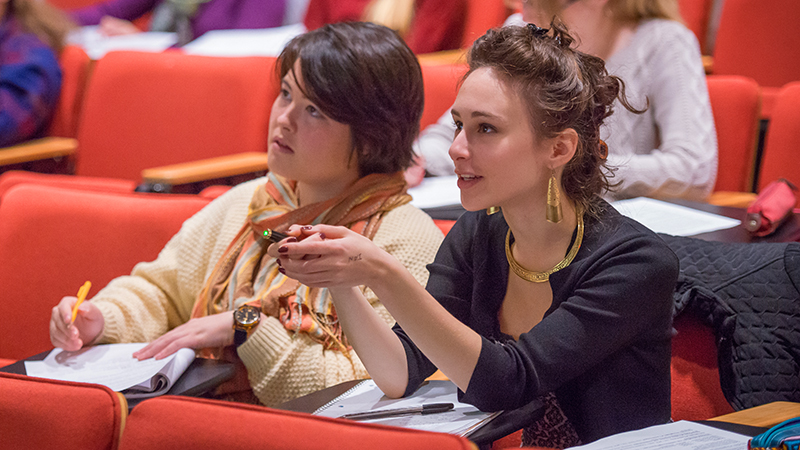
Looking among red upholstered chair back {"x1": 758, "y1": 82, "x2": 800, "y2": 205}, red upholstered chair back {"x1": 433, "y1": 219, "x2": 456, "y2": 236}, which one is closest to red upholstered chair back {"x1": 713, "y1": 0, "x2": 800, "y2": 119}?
red upholstered chair back {"x1": 758, "y1": 82, "x2": 800, "y2": 205}

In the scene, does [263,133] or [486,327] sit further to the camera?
[263,133]

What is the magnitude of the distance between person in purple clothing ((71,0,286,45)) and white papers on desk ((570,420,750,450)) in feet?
10.8

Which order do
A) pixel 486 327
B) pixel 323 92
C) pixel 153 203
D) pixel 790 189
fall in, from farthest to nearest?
pixel 153 203 < pixel 790 189 < pixel 323 92 < pixel 486 327

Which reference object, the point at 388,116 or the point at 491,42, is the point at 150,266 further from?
the point at 491,42

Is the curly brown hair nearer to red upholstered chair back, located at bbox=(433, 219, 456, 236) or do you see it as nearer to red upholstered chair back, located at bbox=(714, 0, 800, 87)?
red upholstered chair back, located at bbox=(433, 219, 456, 236)

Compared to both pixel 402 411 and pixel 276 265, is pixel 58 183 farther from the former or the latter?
pixel 402 411

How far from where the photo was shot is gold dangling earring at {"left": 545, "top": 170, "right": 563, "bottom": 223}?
40.2 inches

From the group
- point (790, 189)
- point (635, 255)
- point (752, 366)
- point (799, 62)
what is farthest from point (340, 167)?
point (799, 62)

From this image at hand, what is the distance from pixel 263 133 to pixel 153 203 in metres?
0.91

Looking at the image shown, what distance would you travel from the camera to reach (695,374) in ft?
4.20

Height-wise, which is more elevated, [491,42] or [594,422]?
[491,42]

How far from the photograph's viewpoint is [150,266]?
1.56m

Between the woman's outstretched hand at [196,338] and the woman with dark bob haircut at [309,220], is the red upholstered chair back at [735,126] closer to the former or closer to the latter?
the woman with dark bob haircut at [309,220]

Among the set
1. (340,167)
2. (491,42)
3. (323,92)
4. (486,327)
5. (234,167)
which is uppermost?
(491,42)
